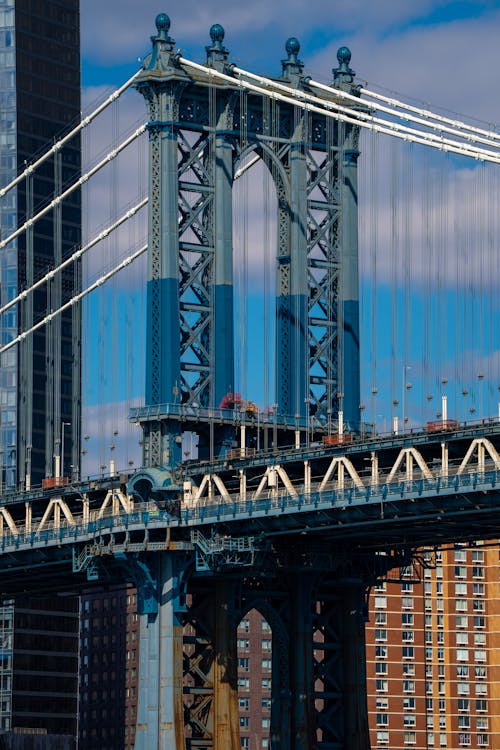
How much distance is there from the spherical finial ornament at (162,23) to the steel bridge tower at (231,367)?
9 centimetres

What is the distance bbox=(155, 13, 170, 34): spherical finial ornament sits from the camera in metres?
139

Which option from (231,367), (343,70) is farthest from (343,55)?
(231,367)

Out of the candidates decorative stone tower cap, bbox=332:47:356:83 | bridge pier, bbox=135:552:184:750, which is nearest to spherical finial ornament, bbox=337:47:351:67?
decorative stone tower cap, bbox=332:47:356:83

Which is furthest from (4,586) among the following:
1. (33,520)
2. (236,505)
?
(236,505)

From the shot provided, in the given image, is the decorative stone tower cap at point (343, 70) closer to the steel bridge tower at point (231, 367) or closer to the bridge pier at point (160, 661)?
the steel bridge tower at point (231, 367)

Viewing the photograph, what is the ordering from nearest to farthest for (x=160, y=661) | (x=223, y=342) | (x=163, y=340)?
(x=160, y=661) → (x=163, y=340) → (x=223, y=342)

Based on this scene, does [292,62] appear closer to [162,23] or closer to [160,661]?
[162,23]

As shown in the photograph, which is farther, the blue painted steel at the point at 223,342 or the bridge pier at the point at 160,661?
the blue painted steel at the point at 223,342

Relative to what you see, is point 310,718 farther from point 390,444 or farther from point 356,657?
point 390,444

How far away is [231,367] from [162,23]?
21.7m

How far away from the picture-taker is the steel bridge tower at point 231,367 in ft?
439

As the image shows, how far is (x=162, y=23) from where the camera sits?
139 meters

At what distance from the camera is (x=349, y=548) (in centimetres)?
13950

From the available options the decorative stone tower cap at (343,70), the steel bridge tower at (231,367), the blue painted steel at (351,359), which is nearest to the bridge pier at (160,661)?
the steel bridge tower at (231,367)
